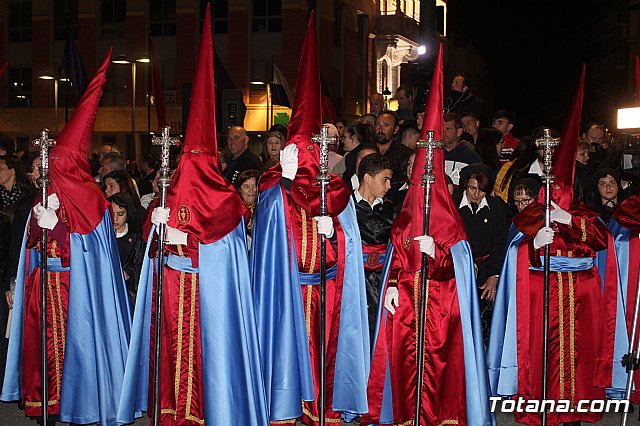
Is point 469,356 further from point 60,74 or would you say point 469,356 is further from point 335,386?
point 60,74

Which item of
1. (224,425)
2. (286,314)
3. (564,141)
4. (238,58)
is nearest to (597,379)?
(564,141)

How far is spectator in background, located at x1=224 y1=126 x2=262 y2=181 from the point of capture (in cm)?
1027

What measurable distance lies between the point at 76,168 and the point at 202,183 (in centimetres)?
109

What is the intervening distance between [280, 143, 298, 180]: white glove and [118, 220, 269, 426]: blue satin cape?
597 mm

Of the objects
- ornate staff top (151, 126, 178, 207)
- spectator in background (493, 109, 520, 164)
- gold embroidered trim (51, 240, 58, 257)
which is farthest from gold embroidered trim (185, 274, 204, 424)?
spectator in background (493, 109, 520, 164)

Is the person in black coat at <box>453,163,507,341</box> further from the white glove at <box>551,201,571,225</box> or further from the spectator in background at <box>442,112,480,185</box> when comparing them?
the white glove at <box>551,201,571,225</box>

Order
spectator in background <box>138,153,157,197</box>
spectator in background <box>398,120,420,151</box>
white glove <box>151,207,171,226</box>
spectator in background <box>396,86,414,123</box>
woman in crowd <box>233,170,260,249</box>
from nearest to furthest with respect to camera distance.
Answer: white glove <box>151,207,171,226</box> < woman in crowd <box>233,170,260,249</box> < spectator in background <box>398,120,420,151</box> < spectator in background <box>138,153,157,197</box> < spectator in background <box>396,86,414,123</box>

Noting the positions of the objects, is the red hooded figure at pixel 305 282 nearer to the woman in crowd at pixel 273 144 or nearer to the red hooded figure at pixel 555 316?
the red hooded figure at pixel 555 316

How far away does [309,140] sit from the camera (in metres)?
6.97

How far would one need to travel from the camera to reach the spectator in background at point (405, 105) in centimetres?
1272

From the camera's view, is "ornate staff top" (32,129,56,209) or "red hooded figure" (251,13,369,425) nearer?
"ornate staff top" (32,129,56,209)

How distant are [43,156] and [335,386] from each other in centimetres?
278

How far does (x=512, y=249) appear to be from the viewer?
7.26 metres

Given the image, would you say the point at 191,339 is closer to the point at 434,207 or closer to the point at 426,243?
the point at 426,243
